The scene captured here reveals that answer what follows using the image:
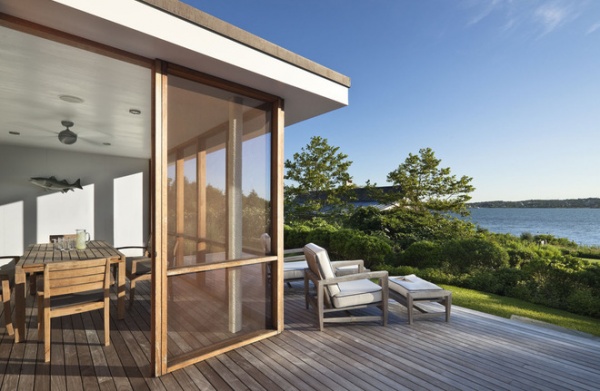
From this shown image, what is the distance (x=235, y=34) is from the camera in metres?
2.63

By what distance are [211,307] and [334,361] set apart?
130 centimetres

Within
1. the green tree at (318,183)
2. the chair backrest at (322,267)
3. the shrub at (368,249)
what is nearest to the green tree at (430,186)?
the green tree at (318,183)

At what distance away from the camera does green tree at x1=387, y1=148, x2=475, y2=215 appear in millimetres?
12023

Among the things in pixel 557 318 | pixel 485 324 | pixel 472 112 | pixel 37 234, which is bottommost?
pixel 557 318

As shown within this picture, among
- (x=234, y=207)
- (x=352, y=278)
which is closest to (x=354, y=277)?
(x=352, y=278)

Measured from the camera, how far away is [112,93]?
11.9ft

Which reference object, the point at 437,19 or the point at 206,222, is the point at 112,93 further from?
the point at 437,19

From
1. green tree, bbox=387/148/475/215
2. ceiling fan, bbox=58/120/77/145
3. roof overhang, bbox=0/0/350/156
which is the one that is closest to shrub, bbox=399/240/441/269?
green tree, bbox=387/148/475/215

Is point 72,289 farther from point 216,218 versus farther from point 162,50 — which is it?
point 162,50

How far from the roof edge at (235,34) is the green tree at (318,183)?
9.81 meters

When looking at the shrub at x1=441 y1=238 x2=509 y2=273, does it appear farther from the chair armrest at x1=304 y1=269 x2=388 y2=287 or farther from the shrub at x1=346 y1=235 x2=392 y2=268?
the chair armrest at x1=304 y1=269 x2=388 y2=287

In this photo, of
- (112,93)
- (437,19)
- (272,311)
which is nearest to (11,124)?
(112,93)

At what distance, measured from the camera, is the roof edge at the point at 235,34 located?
2279 millimetres

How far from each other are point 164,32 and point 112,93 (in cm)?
186
